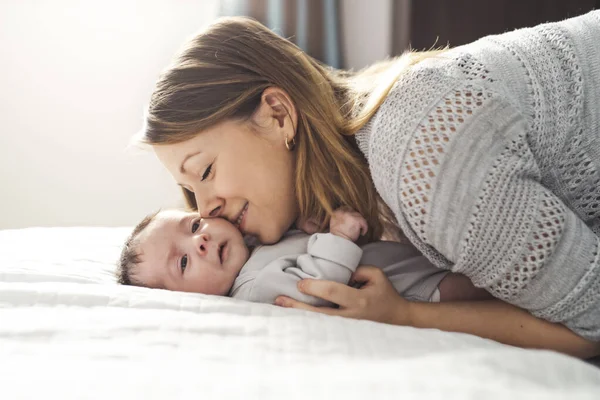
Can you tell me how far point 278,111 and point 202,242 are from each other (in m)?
0.31

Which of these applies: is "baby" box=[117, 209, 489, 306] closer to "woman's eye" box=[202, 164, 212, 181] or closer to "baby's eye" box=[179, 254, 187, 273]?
"baby's eye" box=[179, 254, 187, 273]

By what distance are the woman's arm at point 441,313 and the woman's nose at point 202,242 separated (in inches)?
9.3

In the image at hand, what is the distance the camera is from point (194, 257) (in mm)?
1270

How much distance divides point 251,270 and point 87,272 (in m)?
0.35

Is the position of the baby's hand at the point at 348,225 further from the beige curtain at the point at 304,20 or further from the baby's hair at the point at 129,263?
the beige curtain at the point at 304,20

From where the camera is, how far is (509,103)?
98cm

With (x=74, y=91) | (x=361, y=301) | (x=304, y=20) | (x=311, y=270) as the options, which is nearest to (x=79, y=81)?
(x=74, y=91)

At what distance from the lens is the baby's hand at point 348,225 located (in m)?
1.22

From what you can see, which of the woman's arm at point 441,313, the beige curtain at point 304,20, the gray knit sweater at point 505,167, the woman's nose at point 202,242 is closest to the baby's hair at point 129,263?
the woman's nose at point 202,242

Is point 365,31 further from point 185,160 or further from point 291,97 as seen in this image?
point 185,160

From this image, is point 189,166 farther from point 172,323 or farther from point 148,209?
point 148,209

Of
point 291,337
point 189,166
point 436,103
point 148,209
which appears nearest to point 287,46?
point 189,166

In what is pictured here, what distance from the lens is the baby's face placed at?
1257 millimetres

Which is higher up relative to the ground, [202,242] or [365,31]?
[365,31]
